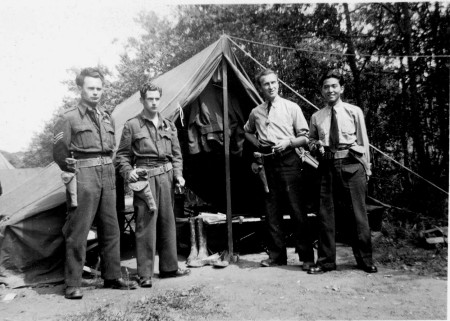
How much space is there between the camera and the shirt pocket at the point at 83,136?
337 centimetres

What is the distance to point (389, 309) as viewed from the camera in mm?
2693

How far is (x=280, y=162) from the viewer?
392 centimetres

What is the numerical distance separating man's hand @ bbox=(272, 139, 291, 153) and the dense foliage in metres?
1.64

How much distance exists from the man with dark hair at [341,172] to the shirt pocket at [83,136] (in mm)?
2180

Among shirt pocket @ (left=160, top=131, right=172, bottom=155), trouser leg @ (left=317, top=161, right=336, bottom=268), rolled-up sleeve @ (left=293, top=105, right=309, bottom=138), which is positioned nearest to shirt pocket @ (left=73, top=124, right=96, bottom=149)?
shirt pocket @ (left=160, top=131, right=172, bottom=155)

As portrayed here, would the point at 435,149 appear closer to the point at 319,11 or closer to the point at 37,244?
the point at 319,11

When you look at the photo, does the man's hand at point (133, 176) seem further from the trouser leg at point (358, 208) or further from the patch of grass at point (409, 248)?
the patch of grass at point (409, 248)

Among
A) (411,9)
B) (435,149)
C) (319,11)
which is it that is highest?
(319,11)

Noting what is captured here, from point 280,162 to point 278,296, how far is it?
1.40m

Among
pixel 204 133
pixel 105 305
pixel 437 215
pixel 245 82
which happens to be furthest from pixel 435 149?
pixel 105 305

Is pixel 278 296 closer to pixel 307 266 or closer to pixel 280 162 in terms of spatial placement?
pixel 307 266

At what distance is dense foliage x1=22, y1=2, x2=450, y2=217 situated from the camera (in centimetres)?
595

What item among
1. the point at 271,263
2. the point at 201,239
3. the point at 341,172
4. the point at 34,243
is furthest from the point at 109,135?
the point at 341,172

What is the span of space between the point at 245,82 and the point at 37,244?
9.80 ft
